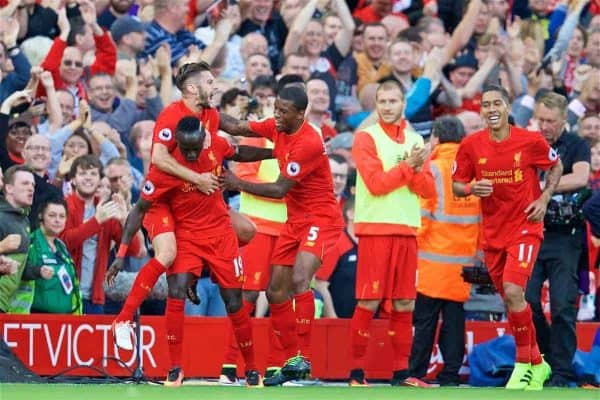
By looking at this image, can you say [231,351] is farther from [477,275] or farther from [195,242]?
[477,275]

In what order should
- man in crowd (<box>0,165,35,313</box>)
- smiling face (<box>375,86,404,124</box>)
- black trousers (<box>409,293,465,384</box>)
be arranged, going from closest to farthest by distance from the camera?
man in crowd (<box>0,165,35,313</box>), smiling face (<box>375,86,404,124</box>), black trousers (<box>409,293,465,384</box>)

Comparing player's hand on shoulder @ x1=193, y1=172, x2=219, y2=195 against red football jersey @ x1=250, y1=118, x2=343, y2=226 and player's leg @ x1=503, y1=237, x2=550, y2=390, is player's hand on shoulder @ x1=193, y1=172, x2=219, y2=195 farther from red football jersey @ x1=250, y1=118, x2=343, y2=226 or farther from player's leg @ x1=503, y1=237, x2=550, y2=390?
player's leg @ x1=503, y1=237, x2=550, y2=390

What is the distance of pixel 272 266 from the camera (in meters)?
13.7

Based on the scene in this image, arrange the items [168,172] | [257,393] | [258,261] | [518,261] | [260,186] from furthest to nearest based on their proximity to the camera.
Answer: [258,261]
[518,261]
[260,186]
[168,172]
[257,393]

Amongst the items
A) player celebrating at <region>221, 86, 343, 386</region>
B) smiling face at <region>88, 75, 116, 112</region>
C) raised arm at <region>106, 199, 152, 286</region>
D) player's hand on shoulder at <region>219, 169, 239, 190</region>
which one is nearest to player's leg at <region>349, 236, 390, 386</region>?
player celebrating at <region>221, 86, 343, 386</region>

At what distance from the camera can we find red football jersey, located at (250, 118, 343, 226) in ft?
43.5

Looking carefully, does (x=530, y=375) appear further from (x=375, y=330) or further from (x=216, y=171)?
(x=216, y=171)

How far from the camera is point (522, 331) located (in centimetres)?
1363

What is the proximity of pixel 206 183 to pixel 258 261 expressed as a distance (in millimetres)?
1619

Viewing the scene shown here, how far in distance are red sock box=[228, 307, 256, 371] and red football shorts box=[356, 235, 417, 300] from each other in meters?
1.36

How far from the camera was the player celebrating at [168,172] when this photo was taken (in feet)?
41.8

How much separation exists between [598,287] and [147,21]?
620cm

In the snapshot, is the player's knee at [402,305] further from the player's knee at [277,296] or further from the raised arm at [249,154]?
the raised arm at [249,154]

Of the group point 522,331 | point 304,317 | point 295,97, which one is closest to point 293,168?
point 295,97
